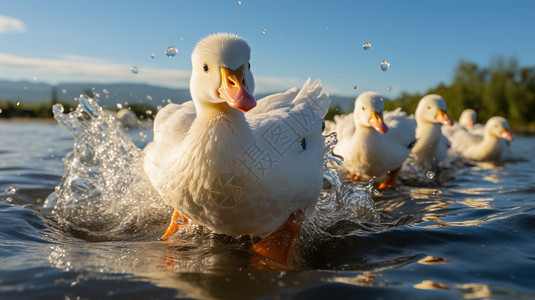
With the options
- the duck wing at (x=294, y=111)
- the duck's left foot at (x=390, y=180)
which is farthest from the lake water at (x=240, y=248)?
the duck wing at (x=294, y=111)

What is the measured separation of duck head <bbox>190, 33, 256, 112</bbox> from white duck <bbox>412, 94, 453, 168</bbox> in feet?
22.0

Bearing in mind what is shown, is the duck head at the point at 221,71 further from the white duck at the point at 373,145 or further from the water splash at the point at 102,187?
the white duck at the point at 373,145

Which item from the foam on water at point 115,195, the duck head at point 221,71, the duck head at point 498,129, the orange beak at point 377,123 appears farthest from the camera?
the duck head at point 498,129

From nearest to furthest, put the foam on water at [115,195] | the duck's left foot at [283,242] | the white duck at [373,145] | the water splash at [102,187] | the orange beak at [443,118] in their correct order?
1. the duck's left foot at [283,242]
2. the foam on water at [115,195]
3. the water splash at [102,187]
4. the white duck at [373,145]
5. the orange beak at [443,118]

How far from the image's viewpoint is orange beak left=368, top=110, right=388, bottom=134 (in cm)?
659

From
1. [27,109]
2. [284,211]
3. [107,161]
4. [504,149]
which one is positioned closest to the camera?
[284,211]

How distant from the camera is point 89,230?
14.2 ft

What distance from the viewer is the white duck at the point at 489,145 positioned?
1163 centimetres

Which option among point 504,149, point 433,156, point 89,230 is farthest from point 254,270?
point 504,149

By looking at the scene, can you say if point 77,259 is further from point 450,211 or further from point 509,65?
point 509,65

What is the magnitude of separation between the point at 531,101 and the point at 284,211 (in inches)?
1723

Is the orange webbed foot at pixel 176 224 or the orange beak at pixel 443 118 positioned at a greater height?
the orange beak at pixel 443 118

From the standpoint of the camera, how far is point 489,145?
11688 millimetres

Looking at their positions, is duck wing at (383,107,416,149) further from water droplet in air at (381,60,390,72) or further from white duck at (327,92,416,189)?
water droplet in air at (381,60,390,72)
